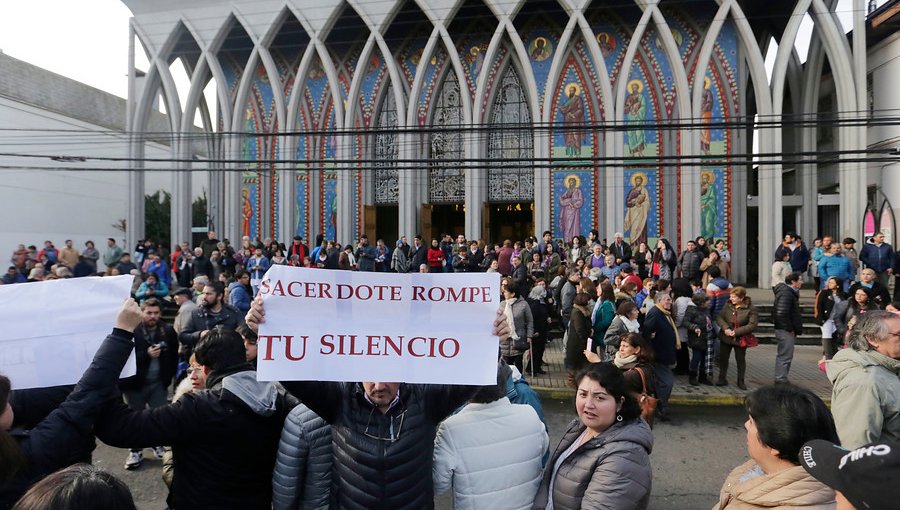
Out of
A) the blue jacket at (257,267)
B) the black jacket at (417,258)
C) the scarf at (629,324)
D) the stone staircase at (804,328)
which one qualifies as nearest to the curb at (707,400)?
the scarf at (629,324)

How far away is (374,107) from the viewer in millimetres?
20828

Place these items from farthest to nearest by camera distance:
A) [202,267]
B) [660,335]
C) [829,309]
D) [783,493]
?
[202,267] → [829,309] → [660,335] → [783,493]

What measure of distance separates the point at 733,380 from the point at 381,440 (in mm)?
7448

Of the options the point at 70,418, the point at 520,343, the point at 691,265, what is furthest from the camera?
the point at 691,265

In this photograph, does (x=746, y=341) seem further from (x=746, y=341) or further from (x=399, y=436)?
(x=399, y=436)

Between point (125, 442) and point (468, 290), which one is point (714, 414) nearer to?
point (468, 290)

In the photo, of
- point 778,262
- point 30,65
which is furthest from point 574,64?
point 30,65

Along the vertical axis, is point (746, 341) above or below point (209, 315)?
below

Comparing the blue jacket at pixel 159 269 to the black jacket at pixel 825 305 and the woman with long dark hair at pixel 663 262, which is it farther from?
the black jacket at pixel 825 305

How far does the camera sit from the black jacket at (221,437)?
2.23m

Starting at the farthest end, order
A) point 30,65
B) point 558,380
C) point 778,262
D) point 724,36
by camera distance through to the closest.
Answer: point 30,65
point 724,36
point 778,262
point 558,380

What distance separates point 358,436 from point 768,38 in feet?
79.3

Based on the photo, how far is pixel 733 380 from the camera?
8.04 meters

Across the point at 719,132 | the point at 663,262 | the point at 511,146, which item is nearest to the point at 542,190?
the point at 511,146
